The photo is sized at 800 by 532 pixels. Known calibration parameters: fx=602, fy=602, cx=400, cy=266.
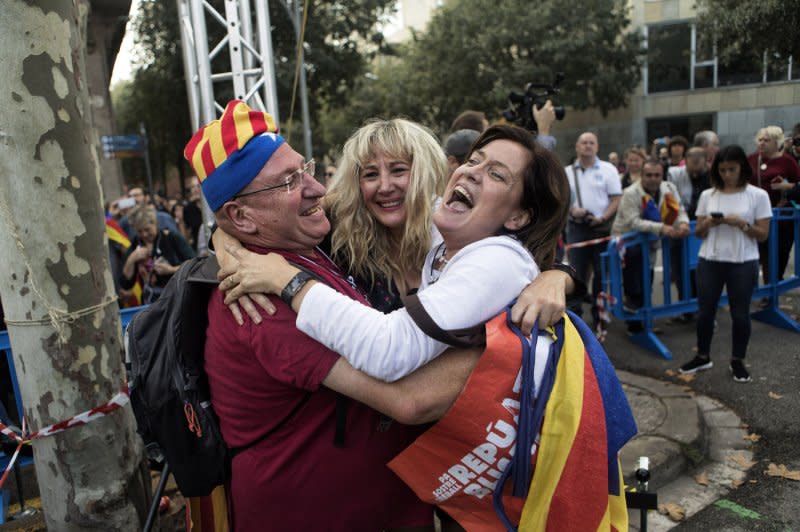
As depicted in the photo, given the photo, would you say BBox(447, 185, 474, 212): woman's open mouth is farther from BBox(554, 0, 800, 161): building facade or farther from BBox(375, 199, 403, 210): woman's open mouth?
BBox(554, 0, 800, 161): building facade

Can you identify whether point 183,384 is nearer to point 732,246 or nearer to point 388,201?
point 388,201

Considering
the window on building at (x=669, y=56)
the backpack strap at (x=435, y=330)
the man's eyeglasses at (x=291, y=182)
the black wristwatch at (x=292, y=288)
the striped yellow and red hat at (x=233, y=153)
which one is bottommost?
the backpack strap at (x=435, y=330)

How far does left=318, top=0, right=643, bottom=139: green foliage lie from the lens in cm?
2086

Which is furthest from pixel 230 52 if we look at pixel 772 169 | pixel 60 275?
pixel 772 169

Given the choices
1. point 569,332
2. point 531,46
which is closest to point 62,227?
point 569,332

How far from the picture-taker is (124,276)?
5.62 metres

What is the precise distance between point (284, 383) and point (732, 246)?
4.49m

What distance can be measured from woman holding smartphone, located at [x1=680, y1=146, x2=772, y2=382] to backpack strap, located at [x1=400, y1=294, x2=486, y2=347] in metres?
4.19

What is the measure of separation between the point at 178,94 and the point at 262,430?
67.4ft

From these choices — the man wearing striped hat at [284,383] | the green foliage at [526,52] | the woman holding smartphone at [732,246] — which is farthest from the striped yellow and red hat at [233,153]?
the green foliage at [526,52]

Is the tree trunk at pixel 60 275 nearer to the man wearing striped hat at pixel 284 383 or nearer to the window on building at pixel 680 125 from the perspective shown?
the man wearing striped hat at pixel 284 383

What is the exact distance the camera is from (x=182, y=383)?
174 cm

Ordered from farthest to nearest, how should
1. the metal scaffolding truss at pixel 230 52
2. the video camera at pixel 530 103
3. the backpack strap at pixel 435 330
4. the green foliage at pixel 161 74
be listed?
the green foliage at pixel 161 74
the video camera at pixel 530 103
the metal scaffolding truss at pixel 230 52
the backpack strap at pixel 435 330

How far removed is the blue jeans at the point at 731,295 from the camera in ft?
15.9
